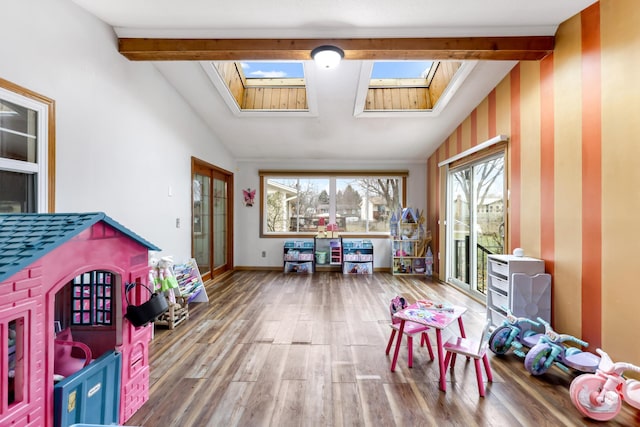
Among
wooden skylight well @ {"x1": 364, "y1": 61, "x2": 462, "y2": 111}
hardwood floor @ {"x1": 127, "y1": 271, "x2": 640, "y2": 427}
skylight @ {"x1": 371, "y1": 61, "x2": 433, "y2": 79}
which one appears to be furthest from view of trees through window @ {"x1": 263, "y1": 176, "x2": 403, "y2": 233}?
hardwood floor @ {"x1": 127, "y1": 271, "x2": 640, "y2": 427}

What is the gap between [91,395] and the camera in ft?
4.42

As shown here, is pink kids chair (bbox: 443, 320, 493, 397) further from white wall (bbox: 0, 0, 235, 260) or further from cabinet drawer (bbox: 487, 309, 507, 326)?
white wall (bbox: 0, 0, 235, 260)

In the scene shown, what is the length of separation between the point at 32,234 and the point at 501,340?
3.00 metres

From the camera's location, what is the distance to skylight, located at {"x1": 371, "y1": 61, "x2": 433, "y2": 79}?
12.3ft

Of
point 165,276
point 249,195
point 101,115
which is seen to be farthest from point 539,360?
point 249,195

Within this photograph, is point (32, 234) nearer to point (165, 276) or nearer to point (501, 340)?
point (165, 276)

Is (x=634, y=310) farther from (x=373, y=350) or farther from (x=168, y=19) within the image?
(x=168, y=19)

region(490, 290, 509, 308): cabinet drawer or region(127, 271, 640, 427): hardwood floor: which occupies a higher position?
region(490, 290, 509, 308): cabinet drawer

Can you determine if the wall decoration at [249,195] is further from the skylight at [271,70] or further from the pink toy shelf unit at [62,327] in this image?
the pink toy shelf unit at [62,327]

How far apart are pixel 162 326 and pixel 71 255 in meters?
1.96

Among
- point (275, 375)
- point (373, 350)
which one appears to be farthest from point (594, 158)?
point (275, 375)

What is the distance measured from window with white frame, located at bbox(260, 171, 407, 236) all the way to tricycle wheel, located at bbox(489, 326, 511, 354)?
353 cm

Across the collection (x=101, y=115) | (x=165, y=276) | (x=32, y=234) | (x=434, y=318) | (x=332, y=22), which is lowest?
(x=434, y=318)

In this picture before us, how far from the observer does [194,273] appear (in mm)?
3664
